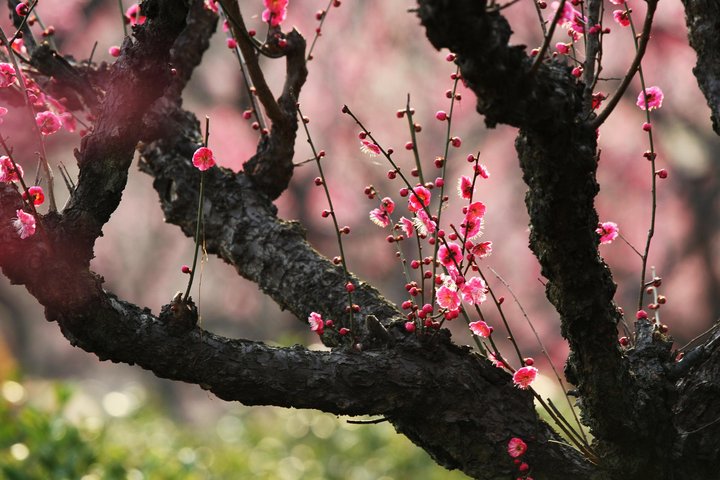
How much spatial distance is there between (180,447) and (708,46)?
20.2 ft

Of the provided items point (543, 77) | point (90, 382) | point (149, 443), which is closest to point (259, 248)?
point (543, 77)

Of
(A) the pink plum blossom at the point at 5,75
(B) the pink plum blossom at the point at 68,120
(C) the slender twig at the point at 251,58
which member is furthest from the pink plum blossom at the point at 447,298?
(B) the pink plum blossom at the point at 68,120

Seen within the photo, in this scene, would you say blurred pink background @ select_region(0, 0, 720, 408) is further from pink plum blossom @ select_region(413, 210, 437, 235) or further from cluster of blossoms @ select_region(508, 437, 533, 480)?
cluster of blossoms @ select_region(508, 437, 533, 480)

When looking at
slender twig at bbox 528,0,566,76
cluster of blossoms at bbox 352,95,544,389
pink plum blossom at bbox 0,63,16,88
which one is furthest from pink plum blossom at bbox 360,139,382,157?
pink plum blossom at bbox 0,63,16,88

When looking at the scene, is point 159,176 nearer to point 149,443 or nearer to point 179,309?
point 179,309

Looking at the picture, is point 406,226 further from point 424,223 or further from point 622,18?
point 622,18

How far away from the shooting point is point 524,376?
2.83 meters

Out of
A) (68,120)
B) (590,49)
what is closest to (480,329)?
(590,49)

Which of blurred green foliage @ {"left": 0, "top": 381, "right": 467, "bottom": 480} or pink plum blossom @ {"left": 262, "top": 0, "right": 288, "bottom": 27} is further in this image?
blurred green foliage @ {"left": 0, "top": 381, "right": 467, "bottom": 480}

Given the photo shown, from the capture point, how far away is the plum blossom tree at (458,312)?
240 centimetres

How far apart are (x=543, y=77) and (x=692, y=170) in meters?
9.33

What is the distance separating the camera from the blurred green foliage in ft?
16.2

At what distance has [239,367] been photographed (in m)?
2.66

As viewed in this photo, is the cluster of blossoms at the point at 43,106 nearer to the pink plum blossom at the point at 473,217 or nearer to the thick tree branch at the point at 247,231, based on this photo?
the thick tree branch at the point at 247,231
